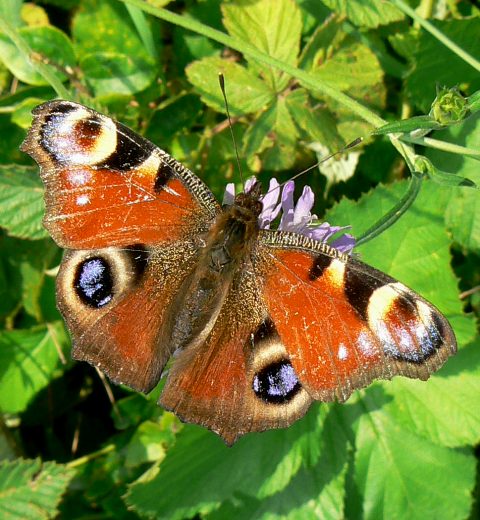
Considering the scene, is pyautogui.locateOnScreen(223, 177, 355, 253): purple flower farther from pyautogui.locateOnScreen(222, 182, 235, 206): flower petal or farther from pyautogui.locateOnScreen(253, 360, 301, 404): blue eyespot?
pyautogui.locateOnScreen(253, 360, 301, 404): blue eyespot

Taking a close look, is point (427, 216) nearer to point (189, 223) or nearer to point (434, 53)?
point (434, 53)

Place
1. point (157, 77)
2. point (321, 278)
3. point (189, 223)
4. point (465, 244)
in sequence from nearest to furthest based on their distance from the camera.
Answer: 1. point (321, 278)
2. point (189, 223)
3. point (465, 244)
4. point (157, 77)

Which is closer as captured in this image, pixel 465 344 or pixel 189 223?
pixel 189 223

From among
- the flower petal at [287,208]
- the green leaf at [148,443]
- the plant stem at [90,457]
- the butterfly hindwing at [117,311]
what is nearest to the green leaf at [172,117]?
the flower petal at [287,208]

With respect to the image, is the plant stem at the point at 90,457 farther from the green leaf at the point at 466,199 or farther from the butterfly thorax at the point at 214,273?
the green leaf at the point at 466,199

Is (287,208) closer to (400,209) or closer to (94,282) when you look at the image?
(400,209)

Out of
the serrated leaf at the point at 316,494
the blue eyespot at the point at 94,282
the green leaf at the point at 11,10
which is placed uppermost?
the green leaf at the point at 11,10

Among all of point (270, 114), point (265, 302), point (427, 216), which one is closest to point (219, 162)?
point (270, 114)
